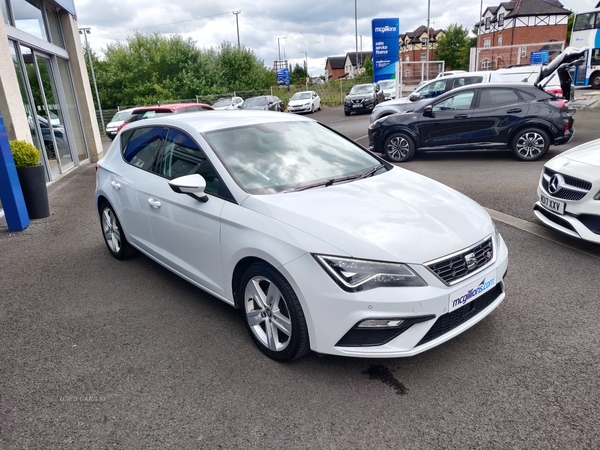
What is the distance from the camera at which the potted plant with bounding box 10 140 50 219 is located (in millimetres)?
7129

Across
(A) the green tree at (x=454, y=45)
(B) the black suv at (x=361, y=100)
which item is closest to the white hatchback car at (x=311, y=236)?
(B) the black suv at (x=361, y=100)

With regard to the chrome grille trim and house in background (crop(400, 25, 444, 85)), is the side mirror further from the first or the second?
house in background (crop(400, 25, 444, 85))

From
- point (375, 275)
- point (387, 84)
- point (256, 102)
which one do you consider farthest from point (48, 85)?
point (387, 84)

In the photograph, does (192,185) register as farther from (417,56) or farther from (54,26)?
(417,56)

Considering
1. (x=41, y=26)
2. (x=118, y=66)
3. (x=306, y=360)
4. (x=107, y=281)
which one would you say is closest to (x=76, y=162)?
(x=41, y=26)

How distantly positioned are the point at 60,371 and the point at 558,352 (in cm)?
341

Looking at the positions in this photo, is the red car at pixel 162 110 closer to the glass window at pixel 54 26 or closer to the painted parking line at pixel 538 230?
the glass window at pixel 54 26

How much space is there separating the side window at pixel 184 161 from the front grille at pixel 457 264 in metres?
1.67

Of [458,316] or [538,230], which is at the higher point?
[458,316]

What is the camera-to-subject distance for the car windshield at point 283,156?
338 centimetres

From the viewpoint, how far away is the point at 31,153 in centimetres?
725

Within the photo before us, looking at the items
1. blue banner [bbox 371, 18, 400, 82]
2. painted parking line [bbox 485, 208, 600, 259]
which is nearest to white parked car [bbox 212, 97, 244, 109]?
blue banner [bbox 371, 18, 400, 82]

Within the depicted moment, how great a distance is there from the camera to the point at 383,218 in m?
2.90

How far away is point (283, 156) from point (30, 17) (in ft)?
35.8
